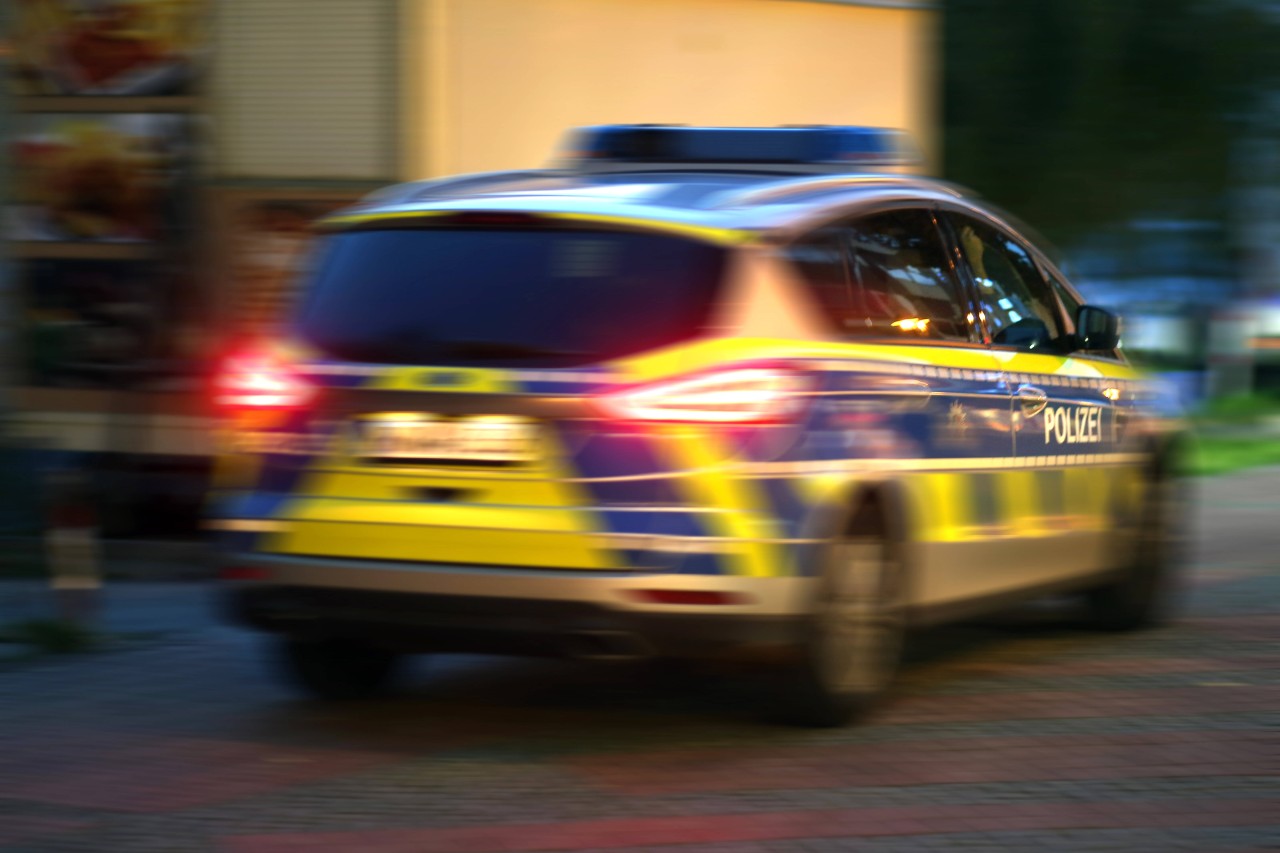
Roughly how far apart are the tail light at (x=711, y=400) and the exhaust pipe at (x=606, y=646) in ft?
2.03

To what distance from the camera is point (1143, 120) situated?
1809 cm

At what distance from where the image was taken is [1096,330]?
8.10 metres

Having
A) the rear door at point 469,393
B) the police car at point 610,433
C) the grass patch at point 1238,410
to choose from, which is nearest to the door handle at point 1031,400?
the police car at point 610,433

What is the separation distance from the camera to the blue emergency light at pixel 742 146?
24.3 feet

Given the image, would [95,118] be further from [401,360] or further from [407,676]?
[401,360]

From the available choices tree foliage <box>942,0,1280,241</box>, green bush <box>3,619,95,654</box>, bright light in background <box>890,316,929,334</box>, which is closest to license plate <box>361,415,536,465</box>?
bright light in background <box>890,316,929,334</box>

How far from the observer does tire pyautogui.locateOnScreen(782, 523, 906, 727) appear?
621 cm

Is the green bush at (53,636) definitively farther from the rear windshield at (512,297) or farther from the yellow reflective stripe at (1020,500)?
the yellow reflective stripe at (1020,500)

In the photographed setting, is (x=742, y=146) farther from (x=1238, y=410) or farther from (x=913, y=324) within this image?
(x=1238, y=410)

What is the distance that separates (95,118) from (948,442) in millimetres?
8209

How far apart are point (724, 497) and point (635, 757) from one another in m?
0.87

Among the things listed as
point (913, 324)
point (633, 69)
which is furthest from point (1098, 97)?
point (913, 324)

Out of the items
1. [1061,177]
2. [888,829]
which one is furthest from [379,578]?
[1061,177]

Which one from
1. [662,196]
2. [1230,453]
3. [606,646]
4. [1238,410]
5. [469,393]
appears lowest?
[1238,410]
